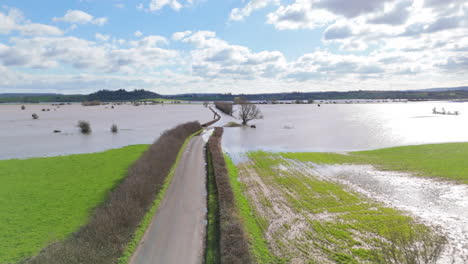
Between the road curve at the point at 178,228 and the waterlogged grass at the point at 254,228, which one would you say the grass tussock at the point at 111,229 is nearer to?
the road curve at the point at 178,228

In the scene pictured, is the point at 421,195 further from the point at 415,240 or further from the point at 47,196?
the point at 47,196

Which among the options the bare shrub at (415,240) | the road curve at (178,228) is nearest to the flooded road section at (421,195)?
the bare shrub at (415,240)

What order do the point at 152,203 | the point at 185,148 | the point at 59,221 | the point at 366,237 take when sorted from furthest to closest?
the point at 185,148 < the point at 152,203 < the point at 59,221 < the point at 366,237

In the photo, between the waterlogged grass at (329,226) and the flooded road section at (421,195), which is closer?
the waterlogged grass at (329,226)

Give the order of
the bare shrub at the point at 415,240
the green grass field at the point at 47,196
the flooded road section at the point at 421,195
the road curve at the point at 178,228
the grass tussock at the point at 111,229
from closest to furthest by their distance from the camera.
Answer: the grass tussock at the point at 111,229 → the road curve at the point at 178,228 → the bare shrub at the point at 415,240 → the green grass field at the point at 47,196 → the flooded road section at the point at 421,195

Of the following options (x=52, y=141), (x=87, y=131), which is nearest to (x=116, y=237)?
(x=52, y=141)

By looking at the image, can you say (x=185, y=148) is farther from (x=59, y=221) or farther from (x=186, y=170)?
(x=59, y=221)

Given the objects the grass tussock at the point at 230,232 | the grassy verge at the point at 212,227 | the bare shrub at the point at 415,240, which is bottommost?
the bare shrub at the point at 415,240
